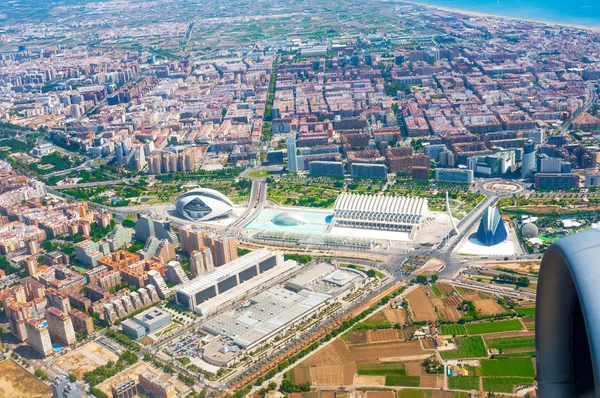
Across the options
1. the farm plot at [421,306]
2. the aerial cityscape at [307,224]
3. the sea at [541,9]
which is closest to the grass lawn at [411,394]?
the aerial cityscape at [307,224]

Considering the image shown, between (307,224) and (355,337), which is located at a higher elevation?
(355,337)

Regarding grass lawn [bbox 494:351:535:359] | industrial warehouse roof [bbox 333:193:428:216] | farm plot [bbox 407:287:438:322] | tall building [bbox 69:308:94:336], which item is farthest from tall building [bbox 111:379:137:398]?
industrial warehouse roof [bbox 333:193:428:216]

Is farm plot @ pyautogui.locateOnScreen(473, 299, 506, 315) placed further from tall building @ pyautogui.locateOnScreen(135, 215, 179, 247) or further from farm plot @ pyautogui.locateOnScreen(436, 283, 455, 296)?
tall building @ pyautogui.locateOnScreen(135, 215, 179, 247)

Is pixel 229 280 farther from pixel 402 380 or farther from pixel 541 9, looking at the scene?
pixel 541 9

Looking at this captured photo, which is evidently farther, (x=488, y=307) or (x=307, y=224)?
(x=307, y=224)

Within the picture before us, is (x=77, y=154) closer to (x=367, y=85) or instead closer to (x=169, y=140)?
(x=169, y=140)

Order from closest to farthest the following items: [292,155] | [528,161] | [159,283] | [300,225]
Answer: [159,283]
[300,225]
[528,161]
[292,155]

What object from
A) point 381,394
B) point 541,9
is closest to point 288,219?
point 381,394
